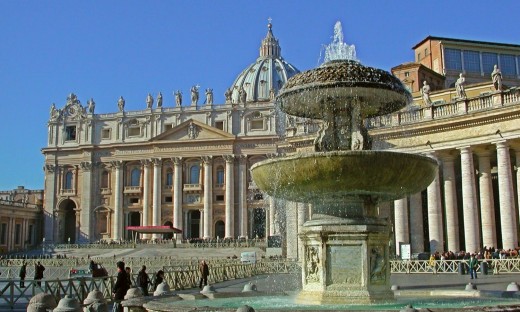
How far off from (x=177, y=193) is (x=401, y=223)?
5188 centimetres

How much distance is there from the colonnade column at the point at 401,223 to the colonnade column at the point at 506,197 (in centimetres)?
485

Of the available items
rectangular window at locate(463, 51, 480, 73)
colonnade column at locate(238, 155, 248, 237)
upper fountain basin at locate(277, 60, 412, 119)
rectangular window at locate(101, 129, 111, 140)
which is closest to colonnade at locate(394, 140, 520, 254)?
upper fountain basin at locate(277, 60, 412, 119)

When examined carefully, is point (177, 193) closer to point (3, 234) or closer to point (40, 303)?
point (3, 234)

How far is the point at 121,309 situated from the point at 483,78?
161 ft

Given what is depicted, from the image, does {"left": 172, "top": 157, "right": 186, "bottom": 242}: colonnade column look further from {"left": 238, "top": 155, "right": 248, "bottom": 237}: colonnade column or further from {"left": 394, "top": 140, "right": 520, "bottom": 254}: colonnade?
{"left": 394, "top": 140, "right": 520, "bottom": 254}: colonnade

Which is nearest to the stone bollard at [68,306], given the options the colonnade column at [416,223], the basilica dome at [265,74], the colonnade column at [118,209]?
the colonnade column at [416,223]

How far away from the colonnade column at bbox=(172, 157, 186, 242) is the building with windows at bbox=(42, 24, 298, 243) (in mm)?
125

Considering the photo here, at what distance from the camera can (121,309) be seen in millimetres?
12695

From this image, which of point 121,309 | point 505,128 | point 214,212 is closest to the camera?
point 121,309

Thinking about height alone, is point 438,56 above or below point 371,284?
above

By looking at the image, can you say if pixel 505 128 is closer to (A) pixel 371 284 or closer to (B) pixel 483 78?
(A) pixel 371 284

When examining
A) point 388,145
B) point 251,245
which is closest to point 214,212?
point 251,245

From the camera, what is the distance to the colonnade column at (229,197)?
78562 mm

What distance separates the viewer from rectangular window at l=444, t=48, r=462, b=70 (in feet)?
183
